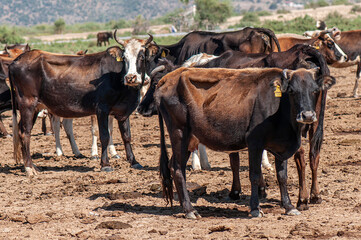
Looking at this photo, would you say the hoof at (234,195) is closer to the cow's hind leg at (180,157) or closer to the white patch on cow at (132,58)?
the cow's hind leg at (180,157)

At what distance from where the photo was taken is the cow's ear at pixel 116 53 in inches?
445

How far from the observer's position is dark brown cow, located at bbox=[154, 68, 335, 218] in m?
7.12

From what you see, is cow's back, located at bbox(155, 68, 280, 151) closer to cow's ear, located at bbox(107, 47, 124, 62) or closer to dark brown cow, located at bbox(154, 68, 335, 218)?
dark brown cow, located at bbox(154, 68, 335, 218)

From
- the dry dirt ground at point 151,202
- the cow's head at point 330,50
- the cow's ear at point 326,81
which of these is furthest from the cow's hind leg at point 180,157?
the cow's head at point 330,50

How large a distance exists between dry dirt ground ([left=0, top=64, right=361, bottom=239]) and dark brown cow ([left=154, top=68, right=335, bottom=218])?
45 cm

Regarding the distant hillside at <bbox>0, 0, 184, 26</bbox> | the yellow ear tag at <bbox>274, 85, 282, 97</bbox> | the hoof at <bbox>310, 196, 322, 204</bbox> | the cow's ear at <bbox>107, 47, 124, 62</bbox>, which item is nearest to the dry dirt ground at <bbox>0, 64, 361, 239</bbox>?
the hoof at <bbox>310, 196, 322, 204</bbox>

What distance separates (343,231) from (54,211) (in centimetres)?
381

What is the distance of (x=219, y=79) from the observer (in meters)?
7.75

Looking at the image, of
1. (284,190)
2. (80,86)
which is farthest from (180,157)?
(80,86)

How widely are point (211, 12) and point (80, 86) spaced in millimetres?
57408

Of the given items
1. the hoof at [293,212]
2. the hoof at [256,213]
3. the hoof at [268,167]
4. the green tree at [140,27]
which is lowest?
the green tree at [140,27]

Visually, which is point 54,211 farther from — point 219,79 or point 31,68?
point 31,68

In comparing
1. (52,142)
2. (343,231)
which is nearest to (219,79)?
(343,231)

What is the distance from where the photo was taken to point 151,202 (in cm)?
846
